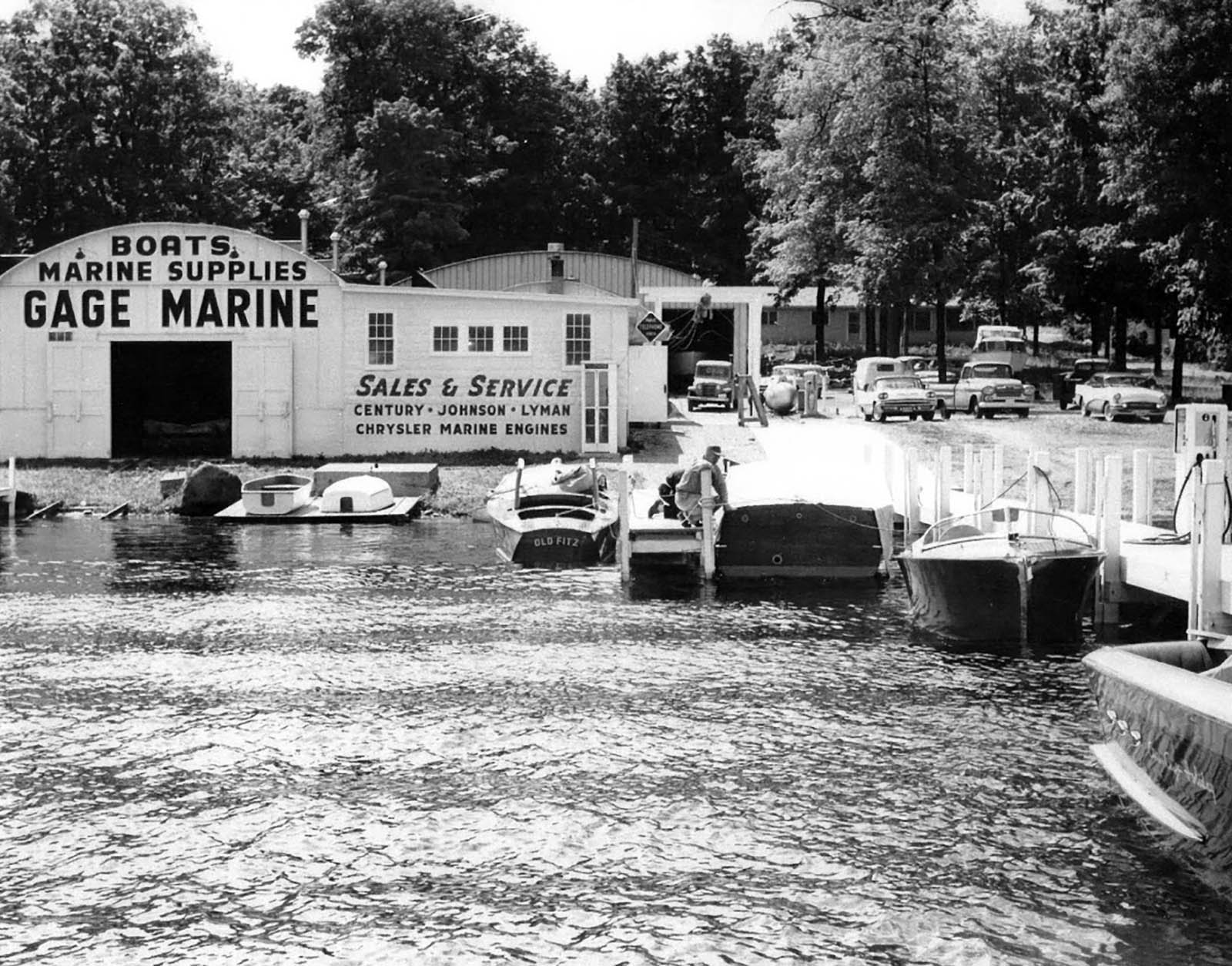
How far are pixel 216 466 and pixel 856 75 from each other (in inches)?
1435

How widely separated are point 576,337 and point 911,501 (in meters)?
14.0

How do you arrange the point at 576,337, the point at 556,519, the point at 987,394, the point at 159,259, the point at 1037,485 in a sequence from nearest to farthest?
the point at 1037,485
the point at 556,519
the point at 159,259
the point at 576,337
the point at 987,394

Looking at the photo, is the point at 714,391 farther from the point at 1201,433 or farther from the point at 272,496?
the point at 1201,433

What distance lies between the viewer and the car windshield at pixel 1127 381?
53281mm

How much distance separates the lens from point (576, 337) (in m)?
41.5

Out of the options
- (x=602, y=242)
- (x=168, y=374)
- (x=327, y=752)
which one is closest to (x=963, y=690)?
(x=327, y=752)

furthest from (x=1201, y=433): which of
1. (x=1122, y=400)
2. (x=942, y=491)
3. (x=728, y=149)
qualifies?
(x=728, y=149)

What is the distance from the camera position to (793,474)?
27.9 m

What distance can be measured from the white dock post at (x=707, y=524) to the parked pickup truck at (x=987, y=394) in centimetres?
2831

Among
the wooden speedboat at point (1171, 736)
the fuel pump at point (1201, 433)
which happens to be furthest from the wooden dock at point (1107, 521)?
the wooden speedboat at point (1171, 736)

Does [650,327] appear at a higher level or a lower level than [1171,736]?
higher

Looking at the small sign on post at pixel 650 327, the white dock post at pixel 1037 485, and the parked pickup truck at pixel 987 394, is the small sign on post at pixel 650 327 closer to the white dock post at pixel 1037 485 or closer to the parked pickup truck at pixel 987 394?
the parked pickup truck at pixel 987 394

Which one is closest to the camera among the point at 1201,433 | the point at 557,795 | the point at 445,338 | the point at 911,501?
the point at 557,795

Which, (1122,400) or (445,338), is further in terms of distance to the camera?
(1122,400)
